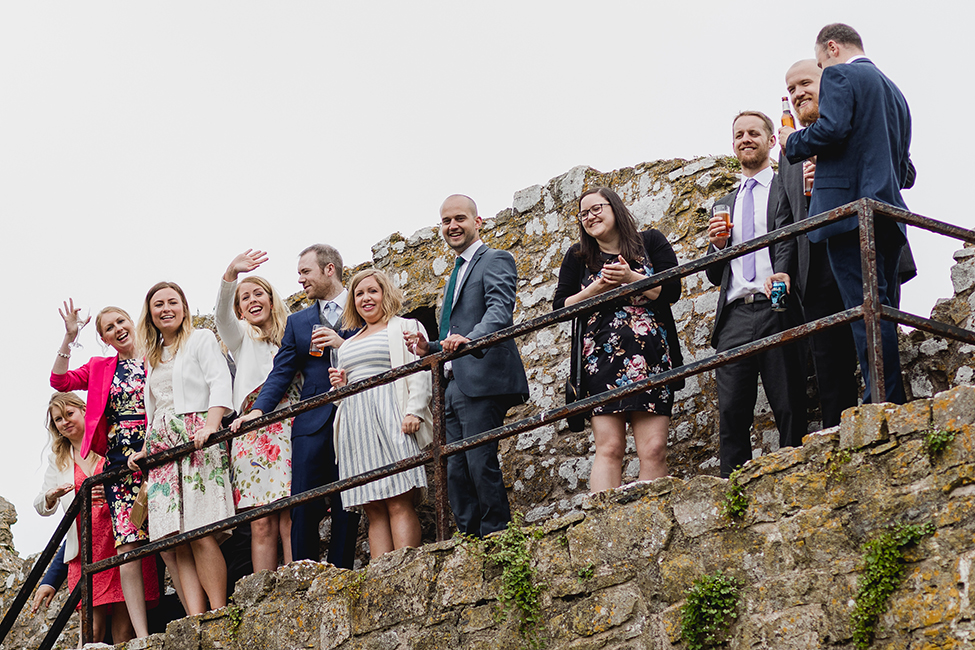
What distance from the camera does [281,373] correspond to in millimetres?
6504

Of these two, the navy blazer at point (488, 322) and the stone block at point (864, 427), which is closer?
the stone block at point (864, 427)

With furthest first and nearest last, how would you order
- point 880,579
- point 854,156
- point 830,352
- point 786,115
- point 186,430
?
point 186,430 → point 786,115 → point 830,352 → point 854,156 → point 880,579

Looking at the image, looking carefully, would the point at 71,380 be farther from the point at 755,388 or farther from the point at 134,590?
the point at 755,388

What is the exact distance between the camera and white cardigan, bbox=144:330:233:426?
6.44 meters

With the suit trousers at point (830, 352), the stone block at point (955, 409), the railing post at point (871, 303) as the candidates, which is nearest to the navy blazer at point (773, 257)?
the suit trousers at point (830, 352)

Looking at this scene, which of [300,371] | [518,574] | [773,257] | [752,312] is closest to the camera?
[518,574]

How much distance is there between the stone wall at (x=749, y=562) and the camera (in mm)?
4078

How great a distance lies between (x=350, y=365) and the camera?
20.6ft

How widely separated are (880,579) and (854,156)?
1.86m

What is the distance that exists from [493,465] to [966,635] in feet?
8.57

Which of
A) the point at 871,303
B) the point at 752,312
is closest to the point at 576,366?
the point at 752,312

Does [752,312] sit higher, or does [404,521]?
[752,312]

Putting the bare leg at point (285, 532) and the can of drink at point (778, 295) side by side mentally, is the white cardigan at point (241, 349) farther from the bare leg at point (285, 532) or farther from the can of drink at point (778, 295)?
the can of drink at point (778, 295)

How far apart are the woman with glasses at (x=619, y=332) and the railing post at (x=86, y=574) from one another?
2.64 metres
